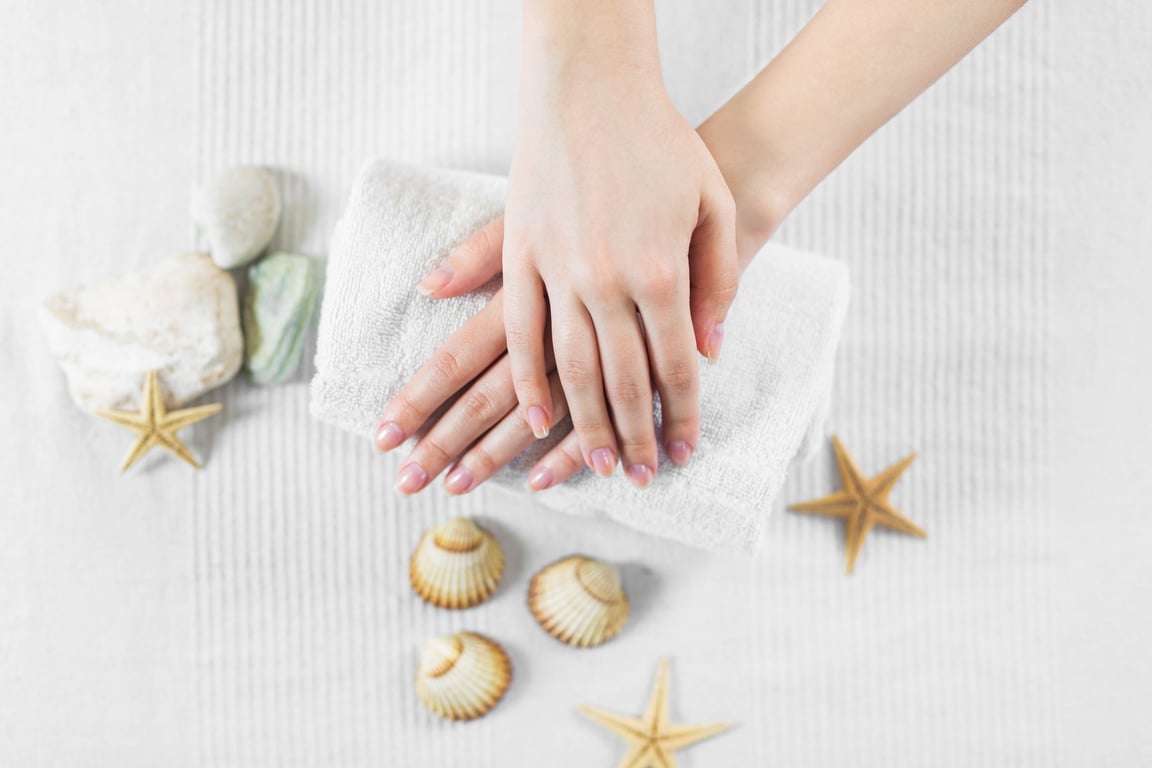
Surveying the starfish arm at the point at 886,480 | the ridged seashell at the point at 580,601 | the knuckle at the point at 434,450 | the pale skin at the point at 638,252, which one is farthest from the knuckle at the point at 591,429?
the starfish arm at the point at 886,480

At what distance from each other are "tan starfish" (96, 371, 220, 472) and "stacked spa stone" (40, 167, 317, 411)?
0.04 ft

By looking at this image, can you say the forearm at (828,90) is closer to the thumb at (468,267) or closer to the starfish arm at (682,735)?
the thumb at (468,267)

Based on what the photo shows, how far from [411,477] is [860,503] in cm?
43

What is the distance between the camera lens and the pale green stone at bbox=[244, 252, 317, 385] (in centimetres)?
71

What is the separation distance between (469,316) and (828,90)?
31cm

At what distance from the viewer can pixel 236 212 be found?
70 cm

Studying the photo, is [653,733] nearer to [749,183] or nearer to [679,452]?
[679,452]

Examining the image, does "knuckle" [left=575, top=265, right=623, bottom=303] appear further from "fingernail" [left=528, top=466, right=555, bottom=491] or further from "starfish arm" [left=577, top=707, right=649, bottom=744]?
"starfish arm" [left=577, top=707, right=649, bottom=744]

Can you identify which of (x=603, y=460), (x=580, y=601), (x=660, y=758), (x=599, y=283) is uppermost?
(x=599, y=283)

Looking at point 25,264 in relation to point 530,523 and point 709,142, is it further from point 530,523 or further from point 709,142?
point 709,142

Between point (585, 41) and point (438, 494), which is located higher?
point (585, 41)

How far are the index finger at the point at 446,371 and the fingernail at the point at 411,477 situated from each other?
0.02 m

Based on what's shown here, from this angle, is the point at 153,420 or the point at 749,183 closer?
the point at 749,183

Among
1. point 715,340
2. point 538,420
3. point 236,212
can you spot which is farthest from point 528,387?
point 236,212
